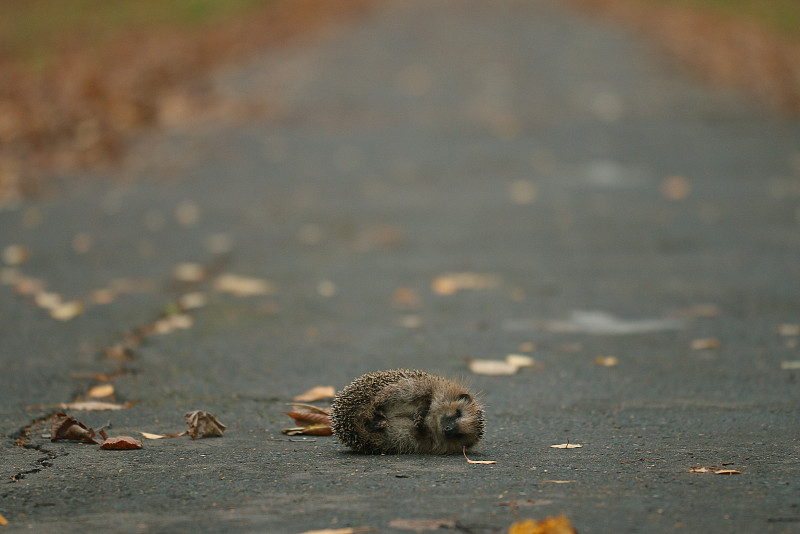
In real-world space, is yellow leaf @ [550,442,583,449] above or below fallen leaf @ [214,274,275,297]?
below

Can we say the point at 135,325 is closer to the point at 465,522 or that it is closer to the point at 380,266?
the point at 380,266

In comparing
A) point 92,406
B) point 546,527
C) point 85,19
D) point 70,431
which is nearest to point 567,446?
point 546,527

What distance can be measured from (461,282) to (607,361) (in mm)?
2659

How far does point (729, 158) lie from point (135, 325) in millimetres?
9294

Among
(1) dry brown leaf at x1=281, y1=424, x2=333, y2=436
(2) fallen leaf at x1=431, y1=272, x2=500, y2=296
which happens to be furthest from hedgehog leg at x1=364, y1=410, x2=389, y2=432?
(2) fallen leaf at x1=431, y1=272, x2=500, y2=296

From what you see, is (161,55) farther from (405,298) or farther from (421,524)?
(421,524)

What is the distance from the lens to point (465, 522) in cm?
357

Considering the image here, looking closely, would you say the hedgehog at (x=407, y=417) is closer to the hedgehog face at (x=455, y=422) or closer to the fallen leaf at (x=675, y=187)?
the hedgehog face at (x=455, y=422)

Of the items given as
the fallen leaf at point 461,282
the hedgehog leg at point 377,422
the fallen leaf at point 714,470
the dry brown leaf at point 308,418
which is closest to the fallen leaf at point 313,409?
the dry brown leaf at point 308,418

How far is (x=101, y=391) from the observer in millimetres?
5949

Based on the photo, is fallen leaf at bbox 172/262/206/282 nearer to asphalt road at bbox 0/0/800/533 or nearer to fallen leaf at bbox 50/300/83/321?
asphalt road at bbox 0/0/800/533

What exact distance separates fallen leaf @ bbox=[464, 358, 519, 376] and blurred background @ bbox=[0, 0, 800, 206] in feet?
25.5

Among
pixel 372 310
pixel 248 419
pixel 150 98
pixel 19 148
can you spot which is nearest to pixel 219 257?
pixel 372 310

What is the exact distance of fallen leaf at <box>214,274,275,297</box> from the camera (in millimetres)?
8719
